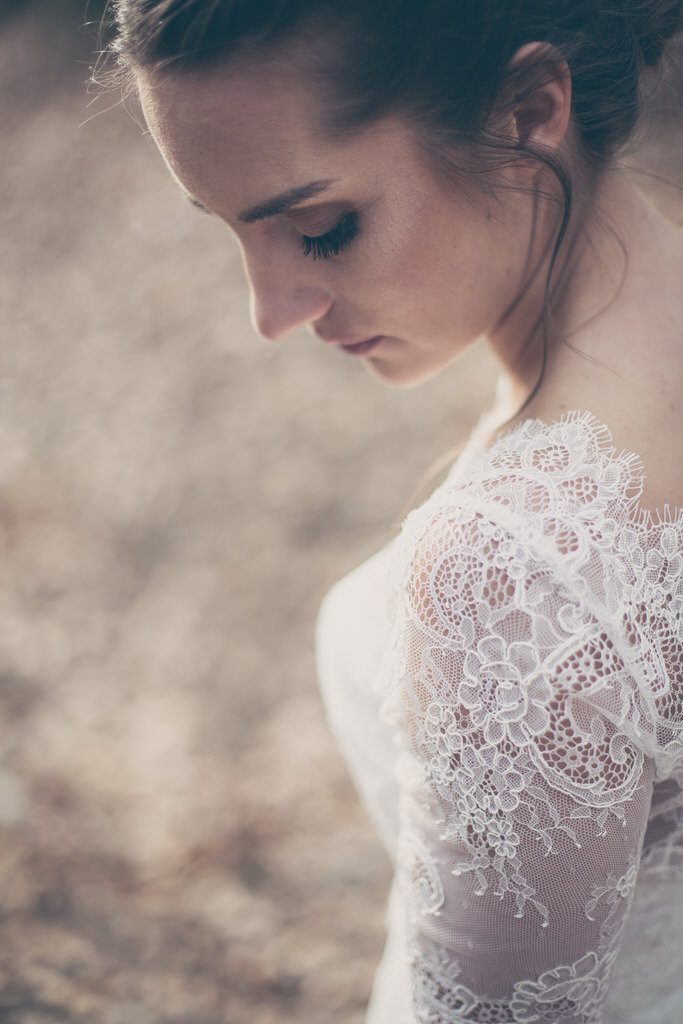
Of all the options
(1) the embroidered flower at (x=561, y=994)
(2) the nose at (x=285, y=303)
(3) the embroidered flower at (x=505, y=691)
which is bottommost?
(1) the embroidered flower at (x=561, y=994)

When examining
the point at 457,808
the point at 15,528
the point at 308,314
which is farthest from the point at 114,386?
the point at 457,808

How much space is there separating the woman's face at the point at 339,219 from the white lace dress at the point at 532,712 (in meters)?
0.31

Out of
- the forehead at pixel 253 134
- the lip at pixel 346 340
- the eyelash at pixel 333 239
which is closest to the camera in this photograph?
the forehead at pixel 253 134

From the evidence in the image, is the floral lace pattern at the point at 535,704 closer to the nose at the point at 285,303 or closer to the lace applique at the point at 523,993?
the lace applique at the point at 523,993

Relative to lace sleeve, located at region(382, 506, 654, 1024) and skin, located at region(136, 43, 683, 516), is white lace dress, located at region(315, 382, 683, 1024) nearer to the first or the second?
lace sleeve, located at region(382, 506, 654, 1024)

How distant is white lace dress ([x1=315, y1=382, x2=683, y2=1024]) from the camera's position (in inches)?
38.9

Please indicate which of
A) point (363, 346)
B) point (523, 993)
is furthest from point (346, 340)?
point (523, 993)

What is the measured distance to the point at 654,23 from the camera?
50.7 inches

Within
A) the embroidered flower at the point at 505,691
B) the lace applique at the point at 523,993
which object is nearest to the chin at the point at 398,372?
the embroidered flower at the point at 505,691

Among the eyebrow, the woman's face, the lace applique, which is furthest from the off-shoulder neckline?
the lace applique

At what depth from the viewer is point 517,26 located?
1.14m

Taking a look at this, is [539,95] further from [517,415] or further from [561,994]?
[561,994]

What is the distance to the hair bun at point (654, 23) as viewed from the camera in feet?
4.12

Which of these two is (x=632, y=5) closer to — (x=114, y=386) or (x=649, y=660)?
(x=649, y=660)
